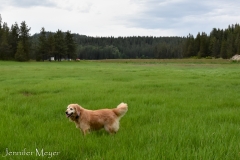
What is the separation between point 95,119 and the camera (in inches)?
237

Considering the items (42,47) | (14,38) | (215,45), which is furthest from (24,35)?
(215,45)

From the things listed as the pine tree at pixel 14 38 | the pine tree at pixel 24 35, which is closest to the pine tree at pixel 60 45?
the pine tree at pixel 24 35

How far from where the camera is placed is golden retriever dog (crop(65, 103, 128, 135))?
5926mm

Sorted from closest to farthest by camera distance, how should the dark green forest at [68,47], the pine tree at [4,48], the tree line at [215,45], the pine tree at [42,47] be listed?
the pine tree at [4,48], the dark green forest at [68,47], the pine tree at [42,47], the tree line at [215,45]

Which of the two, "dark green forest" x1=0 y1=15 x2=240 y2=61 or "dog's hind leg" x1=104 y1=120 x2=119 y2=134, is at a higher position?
"dark green forest" x1=0 y1=15 x2=240 y2=61

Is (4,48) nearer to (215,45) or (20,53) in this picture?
(20,53)

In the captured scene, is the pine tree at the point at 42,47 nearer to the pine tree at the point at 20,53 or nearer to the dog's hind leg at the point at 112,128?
the pine tree at the point at 20,53

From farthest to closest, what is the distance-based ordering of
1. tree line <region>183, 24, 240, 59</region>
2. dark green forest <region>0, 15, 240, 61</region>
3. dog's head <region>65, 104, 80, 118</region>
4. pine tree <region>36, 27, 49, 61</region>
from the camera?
1. tree line <region>183, 24, 240, 59</region>
2. pine tree <region>36, 27, 49, 61</region>
3. dark green forest <region>0, 15, 240, 61</region>
4. dog's head <region>65, 104, 80, 118</region>

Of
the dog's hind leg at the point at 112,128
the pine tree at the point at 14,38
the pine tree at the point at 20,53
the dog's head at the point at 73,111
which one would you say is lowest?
the dog's hind leg at the point at 112,128

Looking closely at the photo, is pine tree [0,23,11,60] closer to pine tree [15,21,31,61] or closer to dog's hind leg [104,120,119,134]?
pine tree [15,21,31,61]

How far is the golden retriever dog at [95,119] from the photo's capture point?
5.93m

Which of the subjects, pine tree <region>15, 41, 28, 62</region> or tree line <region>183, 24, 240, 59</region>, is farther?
tree line <region>183, 24, 240, 59</region>

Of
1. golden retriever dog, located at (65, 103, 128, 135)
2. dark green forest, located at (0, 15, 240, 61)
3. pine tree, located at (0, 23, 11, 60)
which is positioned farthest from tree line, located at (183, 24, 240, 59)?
golden retriever dog, located at (65, 103, 128, 135)

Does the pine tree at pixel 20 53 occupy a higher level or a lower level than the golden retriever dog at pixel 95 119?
higher
